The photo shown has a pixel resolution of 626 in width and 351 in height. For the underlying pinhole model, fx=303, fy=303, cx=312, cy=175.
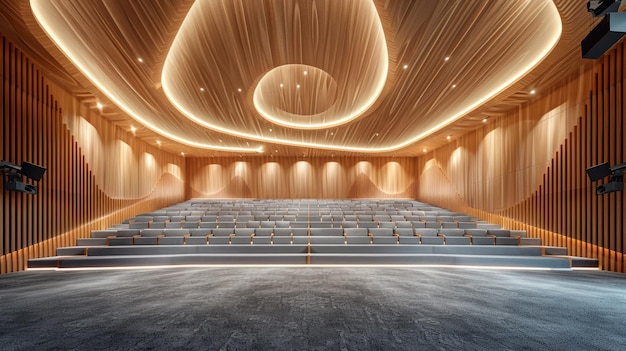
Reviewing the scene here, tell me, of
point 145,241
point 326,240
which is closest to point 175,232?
point 145,241

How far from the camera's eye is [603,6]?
2494mm

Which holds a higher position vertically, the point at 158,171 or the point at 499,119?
the point at 499,119

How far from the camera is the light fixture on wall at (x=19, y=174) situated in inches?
174

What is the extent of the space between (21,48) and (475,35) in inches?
274

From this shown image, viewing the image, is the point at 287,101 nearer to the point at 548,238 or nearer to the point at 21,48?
the point at 21,48

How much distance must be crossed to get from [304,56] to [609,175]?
5239mm

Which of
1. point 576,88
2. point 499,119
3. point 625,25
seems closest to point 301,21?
point 625,25

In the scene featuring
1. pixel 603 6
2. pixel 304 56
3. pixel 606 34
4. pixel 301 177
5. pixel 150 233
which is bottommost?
pixel 150 233

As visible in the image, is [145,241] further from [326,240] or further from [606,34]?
[606,34]

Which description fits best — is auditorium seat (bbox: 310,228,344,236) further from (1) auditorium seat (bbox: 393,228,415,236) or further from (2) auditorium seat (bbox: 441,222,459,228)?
(2) auditorium seat (bbox: 441,222,459,228)

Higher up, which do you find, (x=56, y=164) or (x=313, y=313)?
(x=56, y=164)

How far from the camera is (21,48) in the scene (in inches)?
189

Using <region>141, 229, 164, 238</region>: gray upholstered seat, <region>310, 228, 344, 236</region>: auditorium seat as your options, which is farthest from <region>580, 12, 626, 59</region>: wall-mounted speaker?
<region>141, 229, 164, 238</region>: gray upholstered seat

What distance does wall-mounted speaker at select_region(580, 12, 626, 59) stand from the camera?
2.37 m
